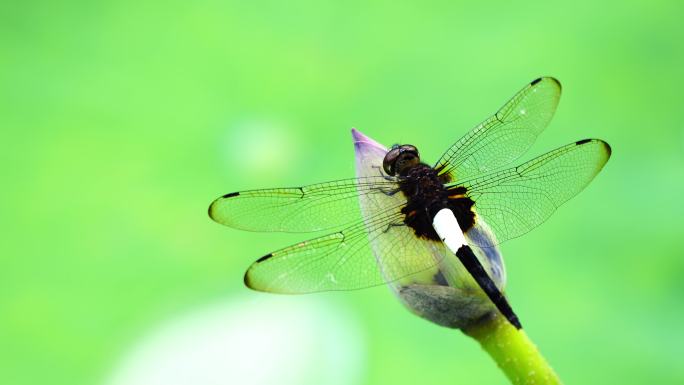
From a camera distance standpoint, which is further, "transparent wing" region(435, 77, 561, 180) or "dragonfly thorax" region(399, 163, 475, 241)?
"transparent wing" region(435, 77, 561, 180)

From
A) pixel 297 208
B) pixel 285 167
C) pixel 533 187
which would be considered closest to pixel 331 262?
pixel 297 208

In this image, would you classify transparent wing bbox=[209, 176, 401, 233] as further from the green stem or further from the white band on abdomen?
the green stem

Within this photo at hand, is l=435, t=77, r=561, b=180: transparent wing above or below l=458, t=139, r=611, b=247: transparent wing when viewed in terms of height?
above

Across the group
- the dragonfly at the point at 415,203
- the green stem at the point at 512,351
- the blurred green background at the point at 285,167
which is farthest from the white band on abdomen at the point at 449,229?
the blurred green background at the point at 285,167

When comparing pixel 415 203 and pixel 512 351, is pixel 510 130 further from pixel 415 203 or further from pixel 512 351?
pixel 512 351

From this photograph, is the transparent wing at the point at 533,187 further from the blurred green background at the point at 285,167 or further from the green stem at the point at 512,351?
the blurred green background at the point at 285,167

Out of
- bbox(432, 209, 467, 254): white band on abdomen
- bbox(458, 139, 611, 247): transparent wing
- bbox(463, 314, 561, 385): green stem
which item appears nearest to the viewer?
bbox(463, 314, 561, 385): green stem

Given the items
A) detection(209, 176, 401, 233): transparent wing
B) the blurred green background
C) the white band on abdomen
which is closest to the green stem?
the white band on abdomen
